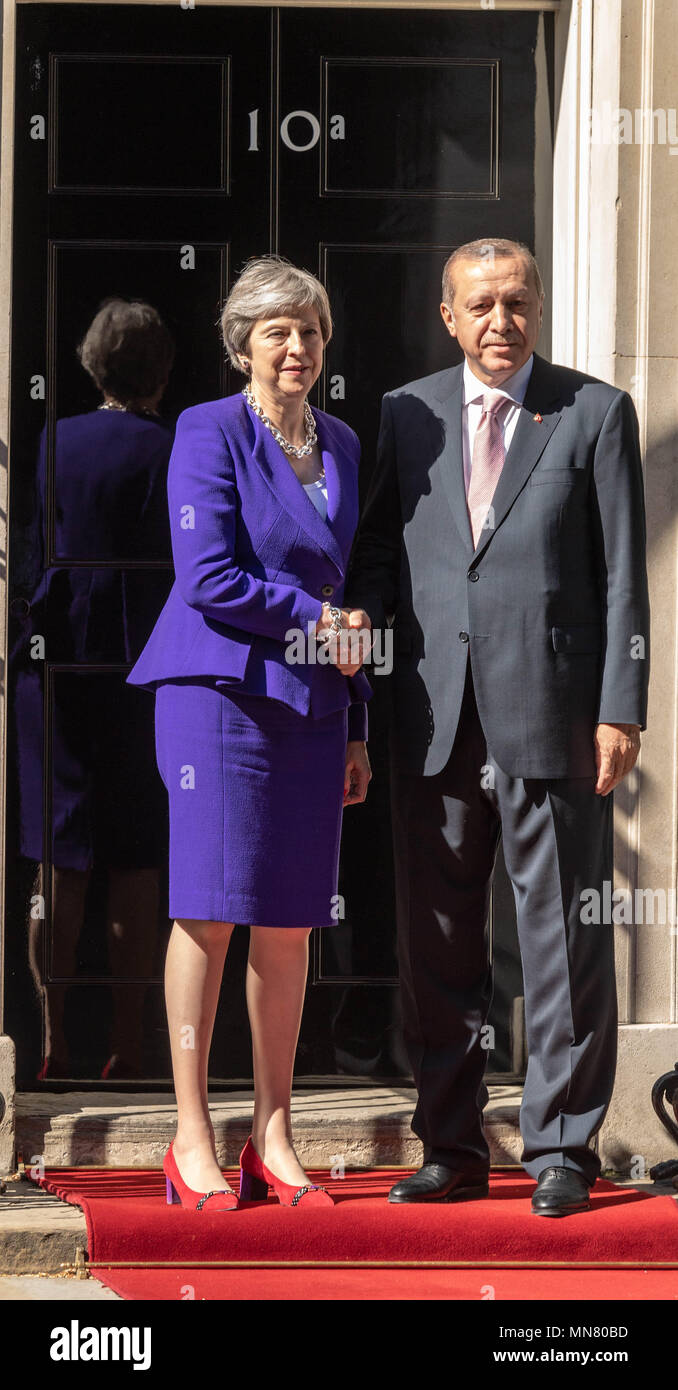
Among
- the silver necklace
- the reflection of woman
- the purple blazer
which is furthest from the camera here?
the reflection of woman

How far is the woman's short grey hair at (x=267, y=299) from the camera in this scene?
3951mm

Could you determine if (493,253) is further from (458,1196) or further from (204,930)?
(458,1196)

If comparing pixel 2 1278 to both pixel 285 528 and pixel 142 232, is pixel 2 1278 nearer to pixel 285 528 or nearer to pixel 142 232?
pixel 285 528

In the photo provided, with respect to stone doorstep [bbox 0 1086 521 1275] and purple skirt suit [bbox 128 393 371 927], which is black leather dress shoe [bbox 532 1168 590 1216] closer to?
stone doorstep [bbox 0 1086 521 1275]

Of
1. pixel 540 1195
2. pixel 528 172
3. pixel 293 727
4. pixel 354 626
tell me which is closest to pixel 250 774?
pixel 293 727

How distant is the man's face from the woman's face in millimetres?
356

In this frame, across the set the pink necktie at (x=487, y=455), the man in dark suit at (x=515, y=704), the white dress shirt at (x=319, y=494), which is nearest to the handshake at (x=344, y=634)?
the man in dark suit at (x=515, y=704)

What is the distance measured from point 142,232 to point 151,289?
0.17 meters

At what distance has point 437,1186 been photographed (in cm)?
404

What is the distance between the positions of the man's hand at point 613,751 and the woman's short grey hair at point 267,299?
1.16m

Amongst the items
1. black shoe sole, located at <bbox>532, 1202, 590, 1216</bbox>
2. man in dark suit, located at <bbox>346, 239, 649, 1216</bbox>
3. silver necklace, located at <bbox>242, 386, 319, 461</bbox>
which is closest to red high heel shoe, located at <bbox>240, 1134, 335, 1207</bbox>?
man in dark suit, located at <bbox>346, 239, 649, 1216</bbox>

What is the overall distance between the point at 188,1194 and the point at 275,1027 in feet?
1.41

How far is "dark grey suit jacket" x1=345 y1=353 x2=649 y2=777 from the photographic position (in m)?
3.92

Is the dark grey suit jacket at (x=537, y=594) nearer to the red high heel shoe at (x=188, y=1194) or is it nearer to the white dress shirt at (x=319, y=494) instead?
the white dress shirt at (x=319, y=494)
